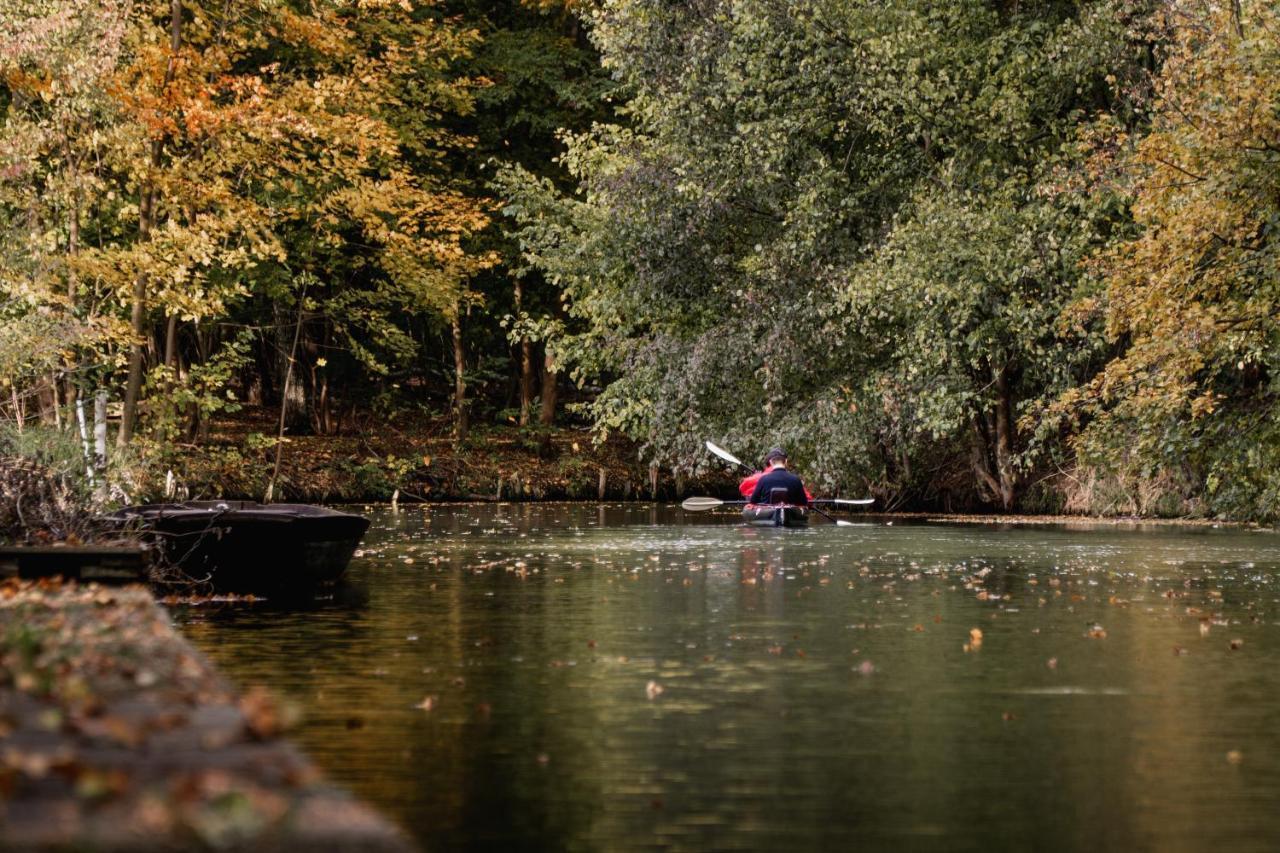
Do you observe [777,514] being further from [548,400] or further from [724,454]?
[548,400]

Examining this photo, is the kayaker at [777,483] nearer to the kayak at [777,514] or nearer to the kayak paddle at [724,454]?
the kayak at [777,514]

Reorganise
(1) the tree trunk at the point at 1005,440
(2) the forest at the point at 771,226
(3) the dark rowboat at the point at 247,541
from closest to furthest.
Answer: (3) the dark rowboat at the point at 247,541
(2) the forest at the point at 771,226
(1) the tree trunk at the point at 1005,440

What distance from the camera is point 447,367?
54844 millimetres

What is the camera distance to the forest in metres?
29.5

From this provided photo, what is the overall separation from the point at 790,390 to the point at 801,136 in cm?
524

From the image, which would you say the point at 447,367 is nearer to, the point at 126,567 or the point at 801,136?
the point at 801,136

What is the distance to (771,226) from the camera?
39.5m

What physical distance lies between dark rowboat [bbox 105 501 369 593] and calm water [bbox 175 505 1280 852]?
93 cm

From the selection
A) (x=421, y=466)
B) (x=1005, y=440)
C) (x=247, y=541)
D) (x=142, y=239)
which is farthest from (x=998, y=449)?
(x=247, y=541)

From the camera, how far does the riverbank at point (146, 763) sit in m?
5.52

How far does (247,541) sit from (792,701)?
10.3 m

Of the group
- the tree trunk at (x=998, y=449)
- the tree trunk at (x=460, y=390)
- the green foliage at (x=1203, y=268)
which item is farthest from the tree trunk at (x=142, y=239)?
the tree trunk at (x=998, y=449)

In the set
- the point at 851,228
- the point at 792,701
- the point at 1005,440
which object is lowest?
the point at 792,701

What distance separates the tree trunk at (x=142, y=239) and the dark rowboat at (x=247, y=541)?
12.2m
